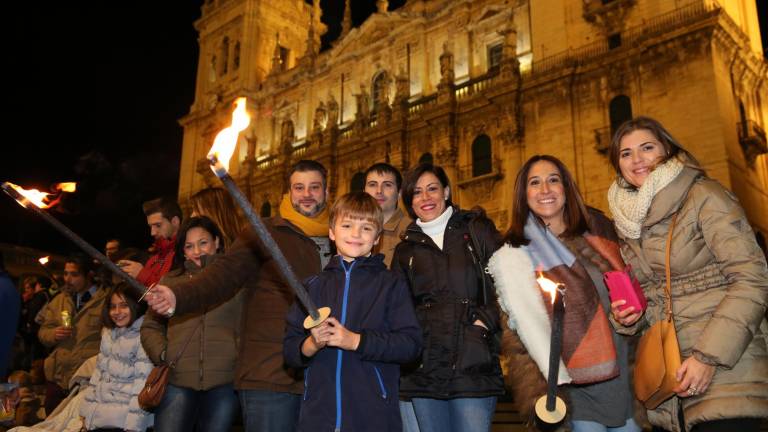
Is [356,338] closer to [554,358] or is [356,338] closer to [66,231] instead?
[554,358]

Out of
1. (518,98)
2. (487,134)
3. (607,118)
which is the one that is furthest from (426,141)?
(607,118)

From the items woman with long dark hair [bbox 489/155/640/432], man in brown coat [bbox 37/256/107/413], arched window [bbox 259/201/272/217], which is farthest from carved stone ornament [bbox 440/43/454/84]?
woman with long dark hair [bbox 489/155/640/432]

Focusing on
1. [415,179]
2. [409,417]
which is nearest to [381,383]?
[409,417]

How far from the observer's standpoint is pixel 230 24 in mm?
34031

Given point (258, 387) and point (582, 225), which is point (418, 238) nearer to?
point (582, 225)

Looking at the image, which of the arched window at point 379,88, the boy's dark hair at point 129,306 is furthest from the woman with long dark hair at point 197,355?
the arched window at point 379,88

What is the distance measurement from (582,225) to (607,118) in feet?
53.9

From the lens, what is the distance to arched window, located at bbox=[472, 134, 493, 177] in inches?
838

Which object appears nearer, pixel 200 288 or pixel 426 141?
pixel 200 288

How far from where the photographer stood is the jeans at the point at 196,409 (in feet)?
13.1

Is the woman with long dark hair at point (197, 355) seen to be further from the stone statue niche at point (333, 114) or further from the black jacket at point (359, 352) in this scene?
the stone statue niche at point (333, 114)

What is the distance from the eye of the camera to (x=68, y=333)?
20.9ft

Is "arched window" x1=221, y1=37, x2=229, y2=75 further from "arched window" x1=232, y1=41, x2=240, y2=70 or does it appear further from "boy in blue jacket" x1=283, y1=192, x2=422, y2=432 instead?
"boy in blue jacket" x1=283, y1=192, x2=422, y2=432

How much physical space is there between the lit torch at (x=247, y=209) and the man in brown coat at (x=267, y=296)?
1.18m
